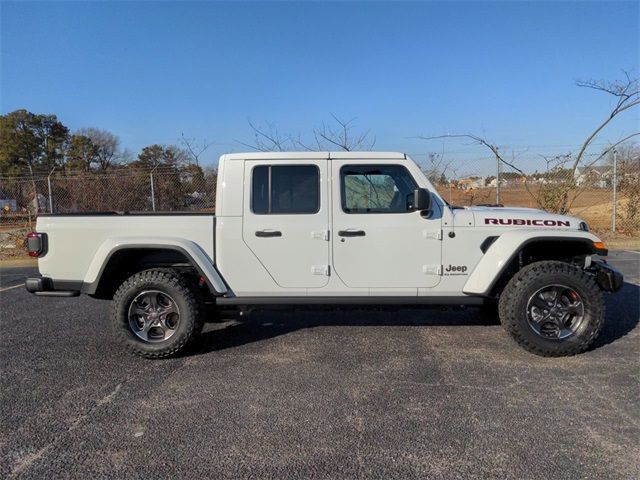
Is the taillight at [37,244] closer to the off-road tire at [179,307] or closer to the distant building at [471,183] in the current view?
the off-road tire at [179,307]

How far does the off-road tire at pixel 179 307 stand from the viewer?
164 inches

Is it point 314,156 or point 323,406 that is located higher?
point 314,156

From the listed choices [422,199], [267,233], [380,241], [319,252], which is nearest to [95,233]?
[267,233]

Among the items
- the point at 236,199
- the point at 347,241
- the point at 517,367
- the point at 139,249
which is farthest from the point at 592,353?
the point at 139,249

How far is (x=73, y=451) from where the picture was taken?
2701 millimetres

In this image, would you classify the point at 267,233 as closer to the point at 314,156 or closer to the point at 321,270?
the point at 321,270

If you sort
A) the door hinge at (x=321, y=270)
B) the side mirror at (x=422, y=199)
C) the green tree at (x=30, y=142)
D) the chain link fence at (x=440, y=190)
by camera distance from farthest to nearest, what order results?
1. the green tree at (x=30, y=142)
2. the chain link fence at (x=440, y=190)
3. the door hinge at (x=321, y=270)
4. the side mirror at (x=422, y=199)

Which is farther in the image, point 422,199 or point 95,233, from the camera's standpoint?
point 95,233

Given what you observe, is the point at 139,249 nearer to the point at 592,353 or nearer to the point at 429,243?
the point at 429,243

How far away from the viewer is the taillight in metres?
4.22

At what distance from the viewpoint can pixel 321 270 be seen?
4262 mm

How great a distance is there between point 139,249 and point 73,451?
196cm

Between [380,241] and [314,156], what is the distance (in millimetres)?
1020

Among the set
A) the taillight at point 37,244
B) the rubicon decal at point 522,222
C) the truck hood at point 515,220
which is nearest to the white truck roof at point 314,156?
the truck hood at point 515,220
